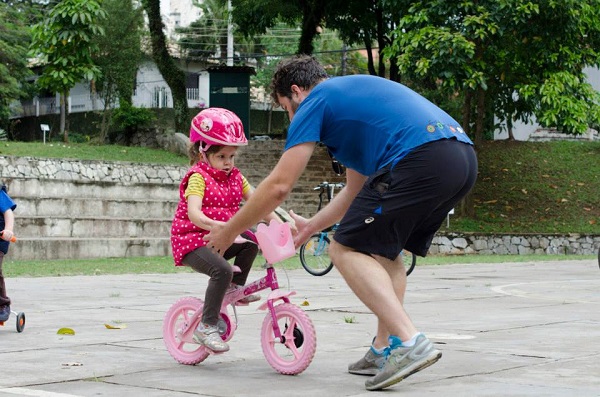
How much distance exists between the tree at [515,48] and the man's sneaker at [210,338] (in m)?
16.2

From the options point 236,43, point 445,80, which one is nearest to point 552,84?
point 445,80

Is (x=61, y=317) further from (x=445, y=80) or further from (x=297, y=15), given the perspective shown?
(x=297, y=15)

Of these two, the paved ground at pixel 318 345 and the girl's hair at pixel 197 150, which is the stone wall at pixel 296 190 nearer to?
the paved ground at pixel 318 345

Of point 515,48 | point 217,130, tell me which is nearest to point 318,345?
point 217,130

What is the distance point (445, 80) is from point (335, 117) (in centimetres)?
1728

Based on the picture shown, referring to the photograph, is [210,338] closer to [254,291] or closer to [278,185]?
[254,291]

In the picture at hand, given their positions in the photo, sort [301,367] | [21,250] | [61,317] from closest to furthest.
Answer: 1. [301,367]
2. [61,317]
3. [21,250]

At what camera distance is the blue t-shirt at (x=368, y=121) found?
14.9 ft

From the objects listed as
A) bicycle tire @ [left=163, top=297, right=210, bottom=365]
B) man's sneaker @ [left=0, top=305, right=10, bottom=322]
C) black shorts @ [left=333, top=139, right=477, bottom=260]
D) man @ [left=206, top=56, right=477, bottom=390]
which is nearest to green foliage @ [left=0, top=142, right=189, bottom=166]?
man's sneaker @ [left=0, top=305, right=10, bottom=322]

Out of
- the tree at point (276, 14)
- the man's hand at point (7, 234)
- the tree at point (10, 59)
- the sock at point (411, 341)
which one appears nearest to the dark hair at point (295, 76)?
the sock at point (411, 341)

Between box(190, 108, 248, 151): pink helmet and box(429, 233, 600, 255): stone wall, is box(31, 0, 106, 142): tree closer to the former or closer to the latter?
box(429, 233, 600, 255): stone wall

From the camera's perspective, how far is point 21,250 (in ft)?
54.2

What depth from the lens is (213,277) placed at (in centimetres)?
524

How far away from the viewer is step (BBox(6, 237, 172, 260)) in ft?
54.2
